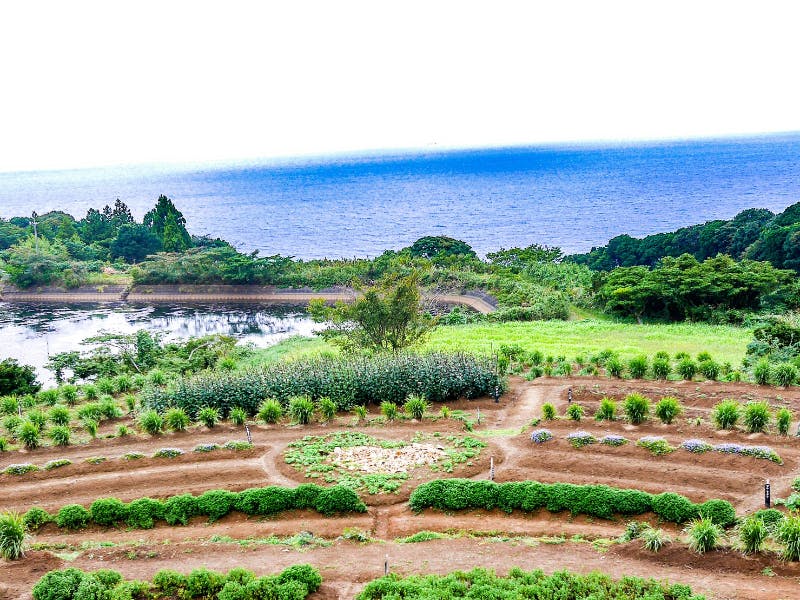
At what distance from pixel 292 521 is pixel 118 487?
4880mm

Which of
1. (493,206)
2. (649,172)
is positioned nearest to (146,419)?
(493,206)

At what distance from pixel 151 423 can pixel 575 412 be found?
12202mm

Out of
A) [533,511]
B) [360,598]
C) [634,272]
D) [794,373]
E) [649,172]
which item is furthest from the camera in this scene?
[649,172]

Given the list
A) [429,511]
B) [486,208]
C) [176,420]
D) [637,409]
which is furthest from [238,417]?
[486,208]

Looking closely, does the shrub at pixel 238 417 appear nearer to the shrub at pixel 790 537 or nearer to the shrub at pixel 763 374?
the shrub at pixel 790 537

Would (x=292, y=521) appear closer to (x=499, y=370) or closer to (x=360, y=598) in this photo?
(x=360, y=598)

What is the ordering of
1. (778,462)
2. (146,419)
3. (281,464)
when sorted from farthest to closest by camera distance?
(146,419) < (281,464) < (778,462)

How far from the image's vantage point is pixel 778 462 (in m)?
15.5

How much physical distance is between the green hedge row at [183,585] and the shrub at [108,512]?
2972 millimetres

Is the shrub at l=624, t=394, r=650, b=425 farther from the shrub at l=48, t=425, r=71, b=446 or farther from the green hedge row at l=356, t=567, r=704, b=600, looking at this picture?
the shrub at l=48, t=425, r=71, b=446

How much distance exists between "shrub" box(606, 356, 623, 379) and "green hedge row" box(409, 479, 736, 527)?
9.52 metres

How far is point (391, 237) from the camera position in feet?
350

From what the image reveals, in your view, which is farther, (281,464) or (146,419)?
(146,419)

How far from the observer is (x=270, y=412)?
20.2m
